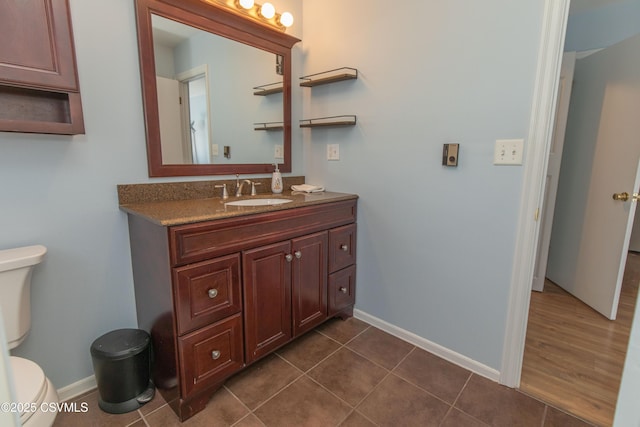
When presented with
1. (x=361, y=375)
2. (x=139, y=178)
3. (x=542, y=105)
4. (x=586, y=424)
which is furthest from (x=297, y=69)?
(x=586, y=424)

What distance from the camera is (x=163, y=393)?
152 cm

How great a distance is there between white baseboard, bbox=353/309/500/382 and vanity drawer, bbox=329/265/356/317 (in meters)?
0.16

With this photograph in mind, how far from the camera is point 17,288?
4.04 feet

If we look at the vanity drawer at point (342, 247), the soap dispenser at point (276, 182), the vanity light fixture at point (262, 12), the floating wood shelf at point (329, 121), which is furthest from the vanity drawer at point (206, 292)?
the vanity light fixture at point (262, 12)

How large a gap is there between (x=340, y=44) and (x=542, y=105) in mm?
1256

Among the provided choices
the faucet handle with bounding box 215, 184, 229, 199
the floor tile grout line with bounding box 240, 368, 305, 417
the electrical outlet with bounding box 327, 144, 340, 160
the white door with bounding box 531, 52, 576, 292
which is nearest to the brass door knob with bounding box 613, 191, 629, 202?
the white door with bounding box 531, 52, 576, 292

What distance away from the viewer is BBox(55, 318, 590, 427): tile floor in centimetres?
141

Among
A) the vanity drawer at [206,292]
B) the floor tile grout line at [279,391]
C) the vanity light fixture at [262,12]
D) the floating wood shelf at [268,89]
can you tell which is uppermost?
the vanity light fixture at [262,12]

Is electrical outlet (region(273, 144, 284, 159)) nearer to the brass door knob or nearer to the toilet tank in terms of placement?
the toilet tank

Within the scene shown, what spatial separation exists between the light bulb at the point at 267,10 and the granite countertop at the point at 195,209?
44.4 inches

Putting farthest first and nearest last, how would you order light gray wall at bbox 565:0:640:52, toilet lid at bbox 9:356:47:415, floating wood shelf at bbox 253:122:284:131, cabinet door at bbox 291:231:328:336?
light gray wall at bbox 565:0:640:52
floating wood shelf at bbox 253:122:284:131
cabinet door at bbox 291:231:328:336
toilet lid at bbox 9:356:47:415

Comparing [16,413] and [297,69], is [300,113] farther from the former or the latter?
[16,413]

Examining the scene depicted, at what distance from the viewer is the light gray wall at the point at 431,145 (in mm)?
1516

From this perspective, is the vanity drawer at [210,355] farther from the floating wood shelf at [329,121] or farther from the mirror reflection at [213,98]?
the floating wood shelf at [329,121]
